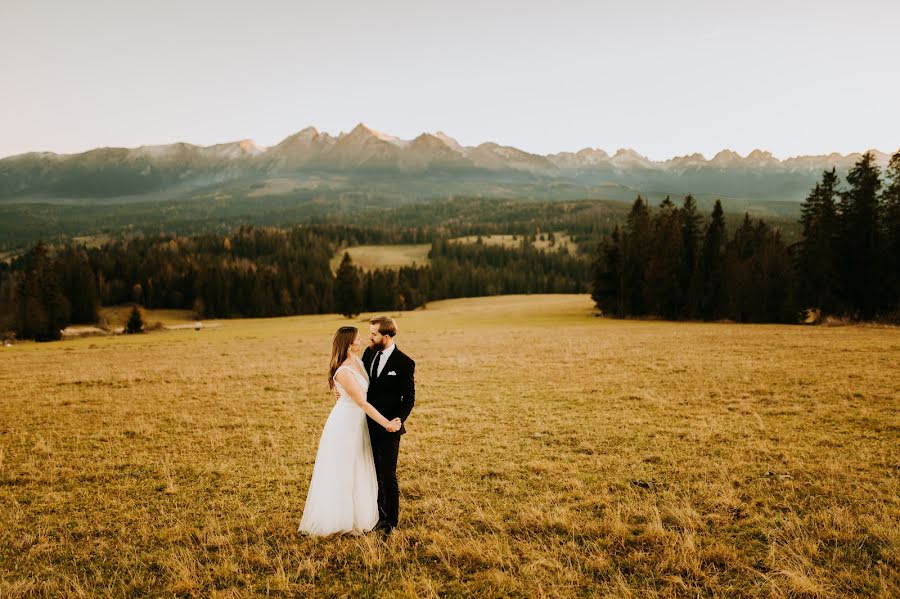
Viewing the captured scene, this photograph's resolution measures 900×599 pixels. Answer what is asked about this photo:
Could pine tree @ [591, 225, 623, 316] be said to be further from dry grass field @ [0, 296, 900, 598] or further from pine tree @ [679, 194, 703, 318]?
dry grass field @ [0, 296, 900, 598]

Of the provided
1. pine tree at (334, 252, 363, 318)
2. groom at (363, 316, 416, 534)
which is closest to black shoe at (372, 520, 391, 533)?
groom at (363, 316, 416, 534)

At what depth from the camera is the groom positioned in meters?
7.50

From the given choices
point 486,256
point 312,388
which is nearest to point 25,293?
point 312,388

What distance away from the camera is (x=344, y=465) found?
7340 millimetres

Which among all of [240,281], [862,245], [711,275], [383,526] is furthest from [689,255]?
[240,281]

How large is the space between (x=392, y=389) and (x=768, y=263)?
60876 mm

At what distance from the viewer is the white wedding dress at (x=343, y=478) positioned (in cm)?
737

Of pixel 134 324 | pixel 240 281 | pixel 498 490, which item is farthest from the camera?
pixel 240 281

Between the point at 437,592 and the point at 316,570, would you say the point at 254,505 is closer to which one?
the point at 316,570

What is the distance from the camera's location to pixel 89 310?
96562 mm

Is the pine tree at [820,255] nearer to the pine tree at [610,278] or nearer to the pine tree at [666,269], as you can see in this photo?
the pine tree at [666,269]

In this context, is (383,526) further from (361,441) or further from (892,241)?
(892,241)

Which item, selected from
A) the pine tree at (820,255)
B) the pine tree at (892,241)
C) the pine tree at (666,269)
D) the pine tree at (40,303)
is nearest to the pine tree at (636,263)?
the pine tree at (666,269)

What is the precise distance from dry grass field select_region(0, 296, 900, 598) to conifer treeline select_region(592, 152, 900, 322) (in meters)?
30.9
